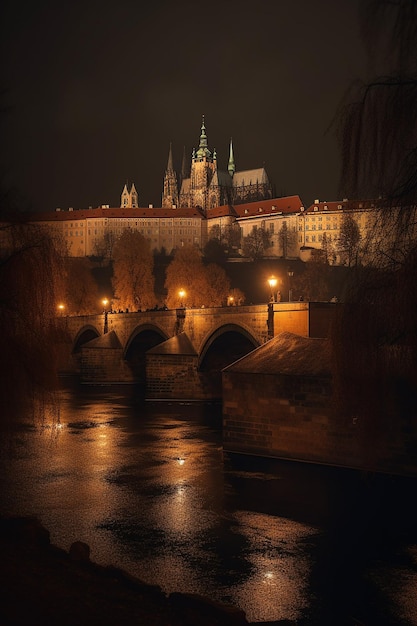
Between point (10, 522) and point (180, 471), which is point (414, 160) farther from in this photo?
point (180, 471)

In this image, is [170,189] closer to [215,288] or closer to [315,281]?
[315,281]

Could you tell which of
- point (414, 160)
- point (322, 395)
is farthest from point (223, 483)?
point (414, 160)

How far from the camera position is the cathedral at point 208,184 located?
17240 centimetres

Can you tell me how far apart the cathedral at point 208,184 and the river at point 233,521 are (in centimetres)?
14330

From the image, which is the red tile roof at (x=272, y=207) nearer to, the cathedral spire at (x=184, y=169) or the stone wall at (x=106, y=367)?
the cathedral spire at (x=184, y=169)

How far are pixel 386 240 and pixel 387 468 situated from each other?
1110cm

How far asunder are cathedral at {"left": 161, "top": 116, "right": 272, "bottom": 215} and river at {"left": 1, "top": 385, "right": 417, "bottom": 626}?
470 ft

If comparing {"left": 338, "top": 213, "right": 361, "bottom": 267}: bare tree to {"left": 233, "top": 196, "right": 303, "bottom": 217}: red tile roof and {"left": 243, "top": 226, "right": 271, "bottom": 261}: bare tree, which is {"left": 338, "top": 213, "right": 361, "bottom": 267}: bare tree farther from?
{"left": 233, "top": 196, "right": 303, "bottom": 217}: red tile roof

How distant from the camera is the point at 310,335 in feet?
102

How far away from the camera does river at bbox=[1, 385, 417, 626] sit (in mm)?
13320

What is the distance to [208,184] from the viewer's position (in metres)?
178

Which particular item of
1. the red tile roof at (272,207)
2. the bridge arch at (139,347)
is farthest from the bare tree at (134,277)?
the red tile roof at (272,207)

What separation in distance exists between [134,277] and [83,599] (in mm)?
69943

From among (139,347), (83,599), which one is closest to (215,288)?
(139,347)
